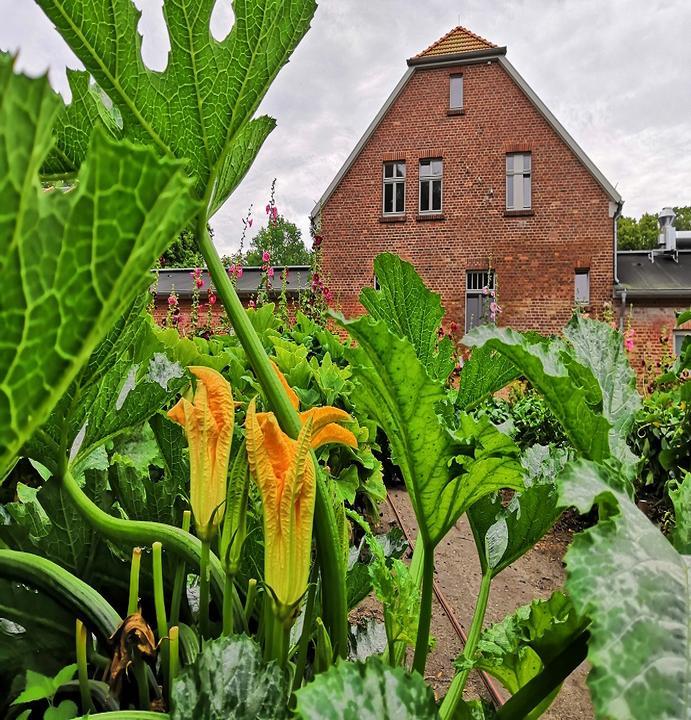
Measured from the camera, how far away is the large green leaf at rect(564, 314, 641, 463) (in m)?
0.58

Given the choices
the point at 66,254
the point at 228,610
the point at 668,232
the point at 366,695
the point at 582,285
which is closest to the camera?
the point at 66,254

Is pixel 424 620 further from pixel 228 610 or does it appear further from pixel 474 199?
pixel 474 199

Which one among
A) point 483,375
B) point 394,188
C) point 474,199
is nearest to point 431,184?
point 394,188

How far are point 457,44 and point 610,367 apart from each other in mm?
14655

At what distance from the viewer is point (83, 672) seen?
0.42 meters

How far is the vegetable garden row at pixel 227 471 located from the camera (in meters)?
0.25

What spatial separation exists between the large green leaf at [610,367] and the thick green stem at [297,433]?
30 centimetres

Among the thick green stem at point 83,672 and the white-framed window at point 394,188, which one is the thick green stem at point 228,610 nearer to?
the thick green stem at point 83,672

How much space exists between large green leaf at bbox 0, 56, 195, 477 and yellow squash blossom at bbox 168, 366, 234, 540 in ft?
0.68

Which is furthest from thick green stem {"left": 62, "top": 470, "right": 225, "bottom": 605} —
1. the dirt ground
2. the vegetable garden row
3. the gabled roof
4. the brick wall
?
the gabled roof

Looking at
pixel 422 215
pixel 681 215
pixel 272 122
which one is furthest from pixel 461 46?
pixel 681 215

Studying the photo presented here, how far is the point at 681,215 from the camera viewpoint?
102ft

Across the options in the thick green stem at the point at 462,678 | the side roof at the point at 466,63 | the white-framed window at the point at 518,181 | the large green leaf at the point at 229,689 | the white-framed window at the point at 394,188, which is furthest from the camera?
the white-framed window at the point at 394,188

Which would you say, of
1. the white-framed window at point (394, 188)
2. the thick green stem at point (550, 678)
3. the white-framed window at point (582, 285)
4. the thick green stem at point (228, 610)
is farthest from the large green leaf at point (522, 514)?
the white-framed window at point (394, 188)
